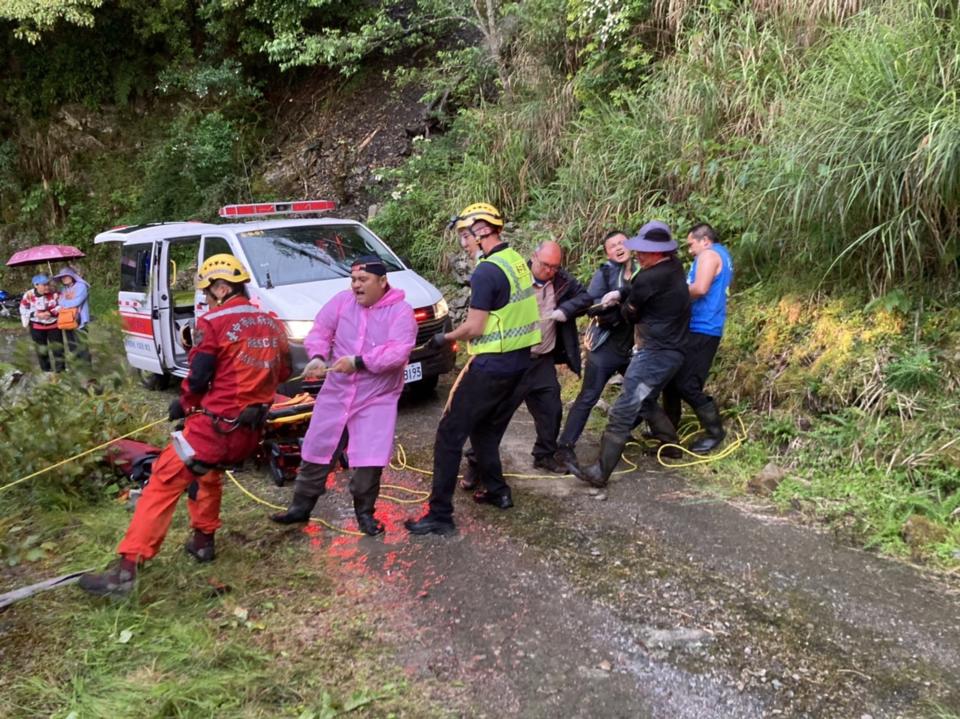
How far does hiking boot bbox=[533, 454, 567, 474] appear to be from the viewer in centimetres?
513

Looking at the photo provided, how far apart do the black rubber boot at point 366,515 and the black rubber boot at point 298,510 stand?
28 cm

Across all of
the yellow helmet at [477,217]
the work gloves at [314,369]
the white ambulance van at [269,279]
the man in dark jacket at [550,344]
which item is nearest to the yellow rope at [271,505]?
the man in dark jacket at [550,344]

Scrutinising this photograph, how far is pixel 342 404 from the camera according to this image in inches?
159

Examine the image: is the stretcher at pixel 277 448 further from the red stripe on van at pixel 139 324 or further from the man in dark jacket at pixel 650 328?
the red stripe on van at pixel 139 324

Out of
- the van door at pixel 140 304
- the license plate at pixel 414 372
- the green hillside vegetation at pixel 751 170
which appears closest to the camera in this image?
the green hillside vegetation at pixel 751 170

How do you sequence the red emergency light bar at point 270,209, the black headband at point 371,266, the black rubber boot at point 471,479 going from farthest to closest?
the red emergency light bar at point 270,209 < the black rubber boot at point 471,479 < the black headband at point 371,266

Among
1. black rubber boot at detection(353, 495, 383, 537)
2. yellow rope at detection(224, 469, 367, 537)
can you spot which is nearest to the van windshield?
yellow rope at detection(224, 469, 367, 537)

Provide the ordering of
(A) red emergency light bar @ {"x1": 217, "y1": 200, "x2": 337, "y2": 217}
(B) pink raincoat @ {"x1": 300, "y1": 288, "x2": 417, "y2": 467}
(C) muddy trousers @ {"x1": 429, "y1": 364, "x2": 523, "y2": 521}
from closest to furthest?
(B) pink raincoat @ {"x1": 300, "y1": 288, "x2": 417, "y2": 467}
(C) muddy trousers @ {"x1": 429, "y1": 364, "x2": 523, "y2": 521}
(A) red emergency light bar @ {"x1": 217, "y1": 200, "x2": 337, "y2": 217}

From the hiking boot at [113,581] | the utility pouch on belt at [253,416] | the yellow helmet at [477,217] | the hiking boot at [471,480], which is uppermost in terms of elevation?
the yellow helmet at [477,217]

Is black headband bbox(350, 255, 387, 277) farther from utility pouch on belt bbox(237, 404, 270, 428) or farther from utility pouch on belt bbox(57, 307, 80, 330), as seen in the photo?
utility pouch on belt bbox(57, 307, 80, 330)

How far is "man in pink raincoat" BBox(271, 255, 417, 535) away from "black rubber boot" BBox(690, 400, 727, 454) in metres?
2.42

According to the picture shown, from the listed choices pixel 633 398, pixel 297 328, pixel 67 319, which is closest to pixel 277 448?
pixel 297 328

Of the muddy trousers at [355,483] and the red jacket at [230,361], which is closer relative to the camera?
the red jacket at [230,361]

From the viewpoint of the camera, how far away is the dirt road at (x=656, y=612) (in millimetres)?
2750
